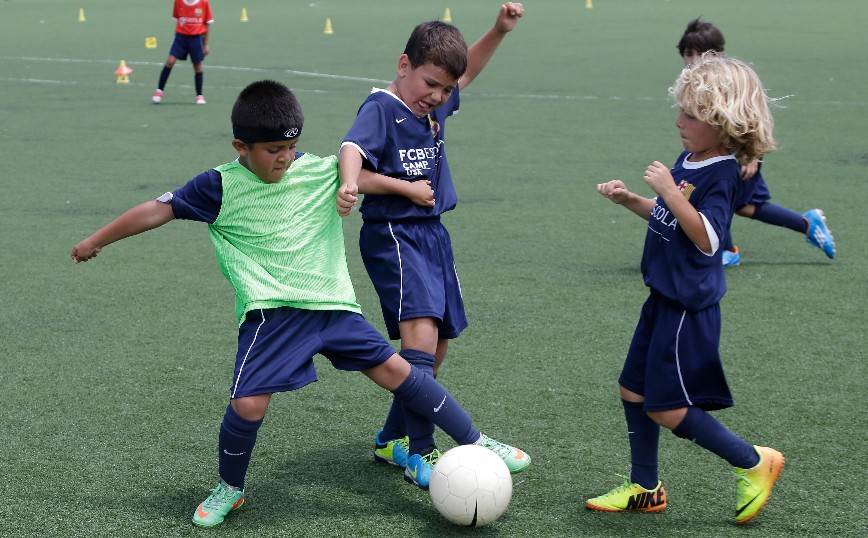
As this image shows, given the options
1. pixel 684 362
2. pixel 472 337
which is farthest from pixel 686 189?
pixel 472 337

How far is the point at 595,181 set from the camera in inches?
396

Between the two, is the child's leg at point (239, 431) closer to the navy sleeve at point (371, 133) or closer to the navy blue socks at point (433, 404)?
the navy blue socks at point (433, 404)

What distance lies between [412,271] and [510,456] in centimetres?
74

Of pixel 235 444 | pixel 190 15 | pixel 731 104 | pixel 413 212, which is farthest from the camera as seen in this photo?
pixel 190 15

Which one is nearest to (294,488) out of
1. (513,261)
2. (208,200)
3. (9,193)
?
(208,200)

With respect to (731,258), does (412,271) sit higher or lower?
higher

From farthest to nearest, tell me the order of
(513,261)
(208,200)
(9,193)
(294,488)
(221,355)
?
1. (9,193)
2. (513,261)
3. (221,355)
4. (294,488)
5. (208,200)

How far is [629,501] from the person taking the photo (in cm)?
389

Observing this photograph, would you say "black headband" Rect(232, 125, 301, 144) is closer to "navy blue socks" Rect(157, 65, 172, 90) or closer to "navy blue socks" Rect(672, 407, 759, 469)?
"navy blue socks" Rect(672, 407, 759, 469)

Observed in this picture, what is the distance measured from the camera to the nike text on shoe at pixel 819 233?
7285 mm

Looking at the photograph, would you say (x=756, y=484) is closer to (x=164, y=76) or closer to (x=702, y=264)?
(x=702, y=264)

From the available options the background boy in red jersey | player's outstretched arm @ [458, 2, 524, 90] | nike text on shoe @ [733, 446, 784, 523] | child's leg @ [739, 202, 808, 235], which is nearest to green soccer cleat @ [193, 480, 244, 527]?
nike text on shoe @ [733, 446, 784, 523]

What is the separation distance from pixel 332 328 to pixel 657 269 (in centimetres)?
108

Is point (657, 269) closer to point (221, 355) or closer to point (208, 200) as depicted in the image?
point (208, 200)
